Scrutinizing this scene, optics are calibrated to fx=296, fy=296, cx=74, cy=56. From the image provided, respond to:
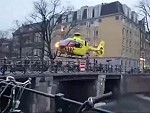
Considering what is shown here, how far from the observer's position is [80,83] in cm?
2797

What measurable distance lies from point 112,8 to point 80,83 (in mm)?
35988

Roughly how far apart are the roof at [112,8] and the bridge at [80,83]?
90.1ft

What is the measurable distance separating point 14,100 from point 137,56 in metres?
66.5

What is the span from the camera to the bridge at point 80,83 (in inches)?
745

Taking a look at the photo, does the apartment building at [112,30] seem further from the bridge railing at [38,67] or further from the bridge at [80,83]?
the bridge railing at [38,67]

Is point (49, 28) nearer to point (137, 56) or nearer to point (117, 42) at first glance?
point (117, 42)

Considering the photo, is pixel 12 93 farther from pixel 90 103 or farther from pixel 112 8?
pixel 112 8

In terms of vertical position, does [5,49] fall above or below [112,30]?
below

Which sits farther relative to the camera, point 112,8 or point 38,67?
point 112,8

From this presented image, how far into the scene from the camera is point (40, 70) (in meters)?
21.9

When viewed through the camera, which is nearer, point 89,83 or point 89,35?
point 89,83

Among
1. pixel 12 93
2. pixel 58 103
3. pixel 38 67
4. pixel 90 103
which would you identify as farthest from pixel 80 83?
pixel 90 103

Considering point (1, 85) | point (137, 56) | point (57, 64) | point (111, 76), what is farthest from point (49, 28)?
point (1, 85)

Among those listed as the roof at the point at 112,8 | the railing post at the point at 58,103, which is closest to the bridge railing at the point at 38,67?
the railing post at the point at 58,103
